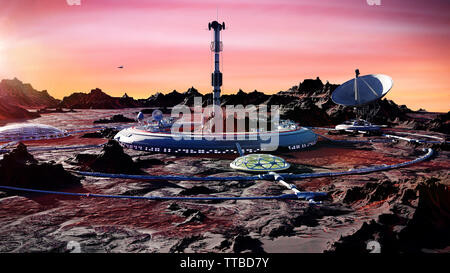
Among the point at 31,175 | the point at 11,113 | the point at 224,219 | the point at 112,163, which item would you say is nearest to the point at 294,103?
the point at 112,163

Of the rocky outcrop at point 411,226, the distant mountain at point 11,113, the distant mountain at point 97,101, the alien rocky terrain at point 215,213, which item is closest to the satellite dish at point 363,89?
the alien rocky terrain at point 215,213

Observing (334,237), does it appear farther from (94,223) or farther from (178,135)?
(178,135)

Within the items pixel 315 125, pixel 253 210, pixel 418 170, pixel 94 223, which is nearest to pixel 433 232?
pixel 253 210

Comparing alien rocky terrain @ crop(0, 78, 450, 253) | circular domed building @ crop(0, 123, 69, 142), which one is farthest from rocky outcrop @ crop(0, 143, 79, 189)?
circular domed building @ crop(0, 123, 69, 142)

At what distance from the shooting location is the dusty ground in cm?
1116

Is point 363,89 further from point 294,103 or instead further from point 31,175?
point 31,175

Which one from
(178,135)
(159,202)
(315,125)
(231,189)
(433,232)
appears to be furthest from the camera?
(315,125)

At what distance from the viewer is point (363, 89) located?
50.5 m

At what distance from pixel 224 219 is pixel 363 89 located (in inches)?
1740

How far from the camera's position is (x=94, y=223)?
13.7 meters

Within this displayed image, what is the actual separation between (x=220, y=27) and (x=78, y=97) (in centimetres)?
16244

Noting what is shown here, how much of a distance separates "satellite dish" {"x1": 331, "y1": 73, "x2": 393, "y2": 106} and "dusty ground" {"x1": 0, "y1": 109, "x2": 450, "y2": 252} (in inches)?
1226

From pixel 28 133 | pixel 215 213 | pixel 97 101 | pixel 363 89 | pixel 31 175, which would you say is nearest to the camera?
pixel 215 213

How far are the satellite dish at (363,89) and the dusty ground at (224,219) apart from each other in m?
31.2
